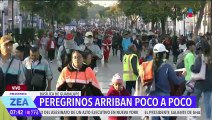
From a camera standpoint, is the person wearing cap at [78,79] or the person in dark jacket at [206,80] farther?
the person in dark jacket at [206,80]

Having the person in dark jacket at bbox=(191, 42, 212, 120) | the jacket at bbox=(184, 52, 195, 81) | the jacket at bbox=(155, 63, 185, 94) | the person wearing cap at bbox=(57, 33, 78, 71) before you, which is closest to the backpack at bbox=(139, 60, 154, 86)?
the jacket at bbox=(155, 63, 185, 94)

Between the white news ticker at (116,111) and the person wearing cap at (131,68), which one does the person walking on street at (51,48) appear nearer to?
the person wearing cap at (131,68)

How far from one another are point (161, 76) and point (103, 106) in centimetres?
124

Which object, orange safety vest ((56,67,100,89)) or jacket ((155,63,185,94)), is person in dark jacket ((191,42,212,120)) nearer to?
jacket ((155,63,185,94))

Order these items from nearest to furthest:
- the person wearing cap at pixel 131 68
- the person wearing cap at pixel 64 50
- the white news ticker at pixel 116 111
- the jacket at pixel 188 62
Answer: the white news ticker at pixel 116 111 < the jacket at pixel 188 62 < the person wearing cap at pixel 64 50 < the person wearing cap at pixel 131 68

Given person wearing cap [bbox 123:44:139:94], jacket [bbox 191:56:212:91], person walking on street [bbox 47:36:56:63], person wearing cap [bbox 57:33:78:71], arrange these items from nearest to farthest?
jacket [bbox 191:56:212:91], person wearing cap [bbox 57:33:78:71], person wearing cap [bbox 123:44:139:94], person walking on street [bbox 47:36:56:63]

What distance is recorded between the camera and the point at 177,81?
7.65 m

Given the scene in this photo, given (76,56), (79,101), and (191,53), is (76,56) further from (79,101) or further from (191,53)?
(191,53)

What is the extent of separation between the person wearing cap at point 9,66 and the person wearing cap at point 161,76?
6.48 feet

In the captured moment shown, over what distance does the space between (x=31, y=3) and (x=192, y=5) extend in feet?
75.5

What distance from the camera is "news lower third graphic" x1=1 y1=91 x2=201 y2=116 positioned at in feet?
21.9

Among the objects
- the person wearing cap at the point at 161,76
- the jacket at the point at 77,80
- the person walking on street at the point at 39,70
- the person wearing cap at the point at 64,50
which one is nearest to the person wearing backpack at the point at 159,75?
the person wearing cap at the point at 161,76

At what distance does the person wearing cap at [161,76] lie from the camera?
7.57 metres

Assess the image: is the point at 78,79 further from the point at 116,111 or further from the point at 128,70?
the point at 128,70
